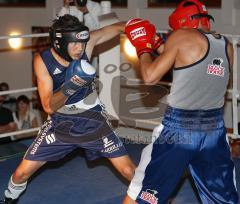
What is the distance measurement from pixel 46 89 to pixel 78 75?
0.31 m

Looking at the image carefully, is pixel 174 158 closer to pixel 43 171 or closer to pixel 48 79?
pixel 48 79

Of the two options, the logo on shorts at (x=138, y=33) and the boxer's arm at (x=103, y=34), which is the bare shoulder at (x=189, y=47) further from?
Answer: the boxer's arm at (x=103, y=34)

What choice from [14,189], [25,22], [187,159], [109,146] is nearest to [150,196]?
[187,159]

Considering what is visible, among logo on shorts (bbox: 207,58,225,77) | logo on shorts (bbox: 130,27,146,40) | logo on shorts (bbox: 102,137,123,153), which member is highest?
logo on shorts (bbox: 130,27,146,40)

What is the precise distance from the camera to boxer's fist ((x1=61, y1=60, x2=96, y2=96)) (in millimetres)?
2410

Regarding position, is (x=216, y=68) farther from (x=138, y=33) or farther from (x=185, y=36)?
(x=138, y=33)

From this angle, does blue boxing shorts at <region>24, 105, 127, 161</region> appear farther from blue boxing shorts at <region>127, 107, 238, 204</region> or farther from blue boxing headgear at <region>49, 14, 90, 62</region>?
blue boxing shorts at <region>127, 107, 238, 204</region>

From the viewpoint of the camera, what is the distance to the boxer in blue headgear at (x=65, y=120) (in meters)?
2.65

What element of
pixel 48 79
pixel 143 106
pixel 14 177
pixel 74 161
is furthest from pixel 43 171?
pixel 143 106

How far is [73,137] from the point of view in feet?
9.27

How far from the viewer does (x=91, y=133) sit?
2811 mm

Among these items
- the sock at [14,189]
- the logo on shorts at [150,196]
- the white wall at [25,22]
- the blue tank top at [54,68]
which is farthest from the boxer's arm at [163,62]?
the white wall at [25,22]

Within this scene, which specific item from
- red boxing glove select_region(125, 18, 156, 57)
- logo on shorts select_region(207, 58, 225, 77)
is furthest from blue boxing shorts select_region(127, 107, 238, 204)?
red boxing glove select_region(125, 18, 156, 57)

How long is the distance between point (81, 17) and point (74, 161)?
49.4 inches
